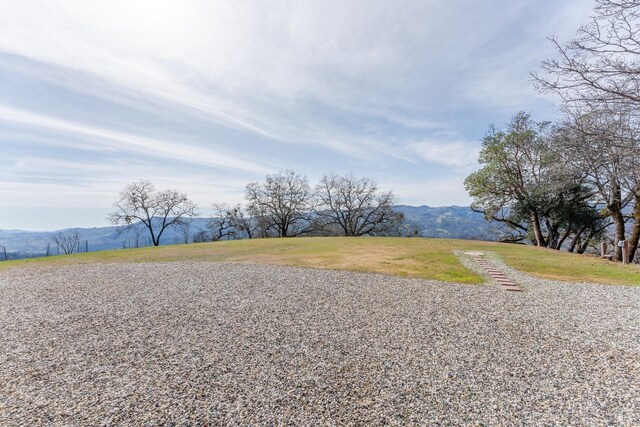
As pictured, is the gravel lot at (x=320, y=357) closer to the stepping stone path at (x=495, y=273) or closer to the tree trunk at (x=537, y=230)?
the stepping stone path at (x=495, y=273)

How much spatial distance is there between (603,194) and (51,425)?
27.3 meters

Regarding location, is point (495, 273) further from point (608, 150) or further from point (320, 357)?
point (320, 357)

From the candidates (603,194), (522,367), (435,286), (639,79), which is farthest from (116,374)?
(603,194)

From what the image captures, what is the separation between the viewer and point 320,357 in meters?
5.74

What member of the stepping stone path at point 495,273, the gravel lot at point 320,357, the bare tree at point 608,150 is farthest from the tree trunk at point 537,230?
the gravel lot at point 320,357

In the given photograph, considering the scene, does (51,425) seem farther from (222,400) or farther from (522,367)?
(522,367)

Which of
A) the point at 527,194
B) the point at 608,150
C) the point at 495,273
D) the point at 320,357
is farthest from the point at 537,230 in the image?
the point at 320,357

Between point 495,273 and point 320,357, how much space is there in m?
10.7

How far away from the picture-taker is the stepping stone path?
11.1m

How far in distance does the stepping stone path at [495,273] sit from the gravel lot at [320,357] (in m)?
0.68

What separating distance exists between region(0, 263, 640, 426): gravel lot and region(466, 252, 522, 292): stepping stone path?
0.68 meters

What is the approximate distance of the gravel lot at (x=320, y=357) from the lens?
4188mm

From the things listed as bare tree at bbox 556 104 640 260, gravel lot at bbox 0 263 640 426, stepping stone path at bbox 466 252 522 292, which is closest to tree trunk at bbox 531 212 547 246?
bare tree at bbox 556 104 640 260

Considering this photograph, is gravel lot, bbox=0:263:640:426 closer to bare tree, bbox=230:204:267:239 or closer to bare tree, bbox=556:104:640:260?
bare tree, bbox=556:104:640:260
